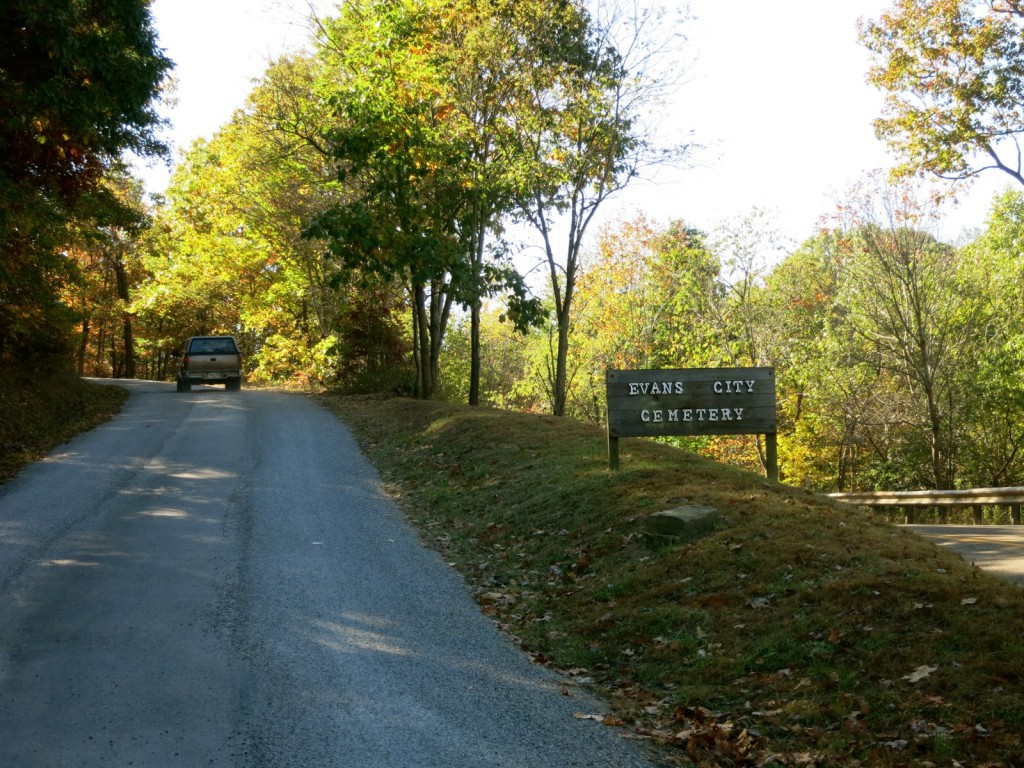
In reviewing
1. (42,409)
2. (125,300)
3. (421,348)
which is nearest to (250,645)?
(42,409)

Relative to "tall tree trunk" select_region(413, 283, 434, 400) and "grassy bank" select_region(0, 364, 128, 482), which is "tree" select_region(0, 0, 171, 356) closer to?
"grassy bank" select_region(0, 364, 128, 482)

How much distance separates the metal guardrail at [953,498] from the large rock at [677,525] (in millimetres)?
4198

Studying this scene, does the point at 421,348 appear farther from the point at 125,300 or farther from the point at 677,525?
the point at 125,300

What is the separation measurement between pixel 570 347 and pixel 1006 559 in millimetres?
37029

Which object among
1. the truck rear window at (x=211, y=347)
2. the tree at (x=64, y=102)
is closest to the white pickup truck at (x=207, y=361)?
the truck rear window at (x=211, y=347)

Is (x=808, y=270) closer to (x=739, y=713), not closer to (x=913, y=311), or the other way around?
(x=913, y=311)

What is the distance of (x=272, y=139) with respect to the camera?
2911cm

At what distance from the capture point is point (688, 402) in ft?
40.8

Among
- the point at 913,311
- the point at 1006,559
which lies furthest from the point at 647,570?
the point at 913,311

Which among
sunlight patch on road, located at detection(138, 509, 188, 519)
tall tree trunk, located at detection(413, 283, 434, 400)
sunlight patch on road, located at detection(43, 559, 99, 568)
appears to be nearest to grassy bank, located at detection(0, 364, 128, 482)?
sunlight patch on road, located at detection(138, 509, 188, 519)

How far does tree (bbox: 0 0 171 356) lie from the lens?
13758 mm

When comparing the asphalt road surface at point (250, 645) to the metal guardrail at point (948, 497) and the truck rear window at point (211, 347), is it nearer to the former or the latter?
the metal guardrail at point (948, 497)

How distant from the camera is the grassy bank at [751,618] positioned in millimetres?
5301

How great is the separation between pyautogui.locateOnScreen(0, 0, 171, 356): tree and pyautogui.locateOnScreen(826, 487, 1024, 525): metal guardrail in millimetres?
13241
